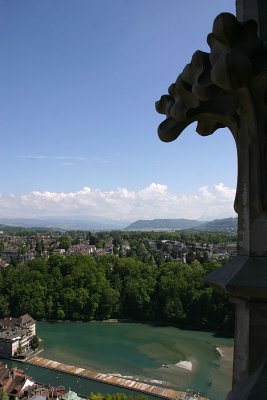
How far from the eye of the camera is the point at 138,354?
2138 centimetres

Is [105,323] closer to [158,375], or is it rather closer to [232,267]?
[158,375]

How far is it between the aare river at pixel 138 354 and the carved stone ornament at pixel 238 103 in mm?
16059

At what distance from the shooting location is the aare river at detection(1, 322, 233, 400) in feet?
56.6

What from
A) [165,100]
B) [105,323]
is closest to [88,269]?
[105,323]

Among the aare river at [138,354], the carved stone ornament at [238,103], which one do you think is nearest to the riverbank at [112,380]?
the aare river at [138,354]

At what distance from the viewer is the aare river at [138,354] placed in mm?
17250

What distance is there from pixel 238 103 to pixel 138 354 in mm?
21851

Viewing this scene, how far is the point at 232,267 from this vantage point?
1.24 meters

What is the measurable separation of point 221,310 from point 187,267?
7.52 meters

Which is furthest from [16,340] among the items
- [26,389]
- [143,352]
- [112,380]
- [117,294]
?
[117,294]

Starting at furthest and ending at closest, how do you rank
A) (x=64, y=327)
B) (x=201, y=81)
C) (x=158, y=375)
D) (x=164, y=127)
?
1. (x=64, y=327)
2. (x=158, y=375)
3. (x=164, y=127)
4. (x=201, y=81)

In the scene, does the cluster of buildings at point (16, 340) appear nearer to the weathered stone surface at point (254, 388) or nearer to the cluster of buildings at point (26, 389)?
the cluster of buildings at point (26, 389)

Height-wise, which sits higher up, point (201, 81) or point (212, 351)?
point (201, 81)

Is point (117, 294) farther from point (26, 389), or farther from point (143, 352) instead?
point (26, 389)
